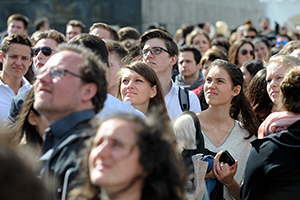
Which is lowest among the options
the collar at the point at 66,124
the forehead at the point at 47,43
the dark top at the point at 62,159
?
the dark top at the point at 62,159

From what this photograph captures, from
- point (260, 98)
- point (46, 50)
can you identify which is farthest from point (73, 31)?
point (260, 98)

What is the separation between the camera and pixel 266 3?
68.8ft

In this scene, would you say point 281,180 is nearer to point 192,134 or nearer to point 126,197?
point 192,134

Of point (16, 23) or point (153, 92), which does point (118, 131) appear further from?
point (16, 23)

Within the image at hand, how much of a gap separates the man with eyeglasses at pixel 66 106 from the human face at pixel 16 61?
2.32m

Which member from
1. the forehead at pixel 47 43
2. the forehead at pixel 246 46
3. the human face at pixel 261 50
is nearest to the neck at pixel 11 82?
the forehead at pixel 47 43

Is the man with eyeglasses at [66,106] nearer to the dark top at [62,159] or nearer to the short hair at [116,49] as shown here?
the dark top at [62,159]

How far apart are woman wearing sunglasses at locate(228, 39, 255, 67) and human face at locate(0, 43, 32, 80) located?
167 inches

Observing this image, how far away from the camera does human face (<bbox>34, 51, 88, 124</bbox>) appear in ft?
7.50

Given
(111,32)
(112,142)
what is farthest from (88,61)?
(111,32)

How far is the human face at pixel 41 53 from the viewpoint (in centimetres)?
465

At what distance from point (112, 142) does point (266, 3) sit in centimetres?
2066

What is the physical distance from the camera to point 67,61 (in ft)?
7.83

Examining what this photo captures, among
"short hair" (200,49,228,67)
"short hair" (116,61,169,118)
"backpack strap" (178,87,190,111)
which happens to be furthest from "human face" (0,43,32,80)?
"short hair" (200,49,228,67)
